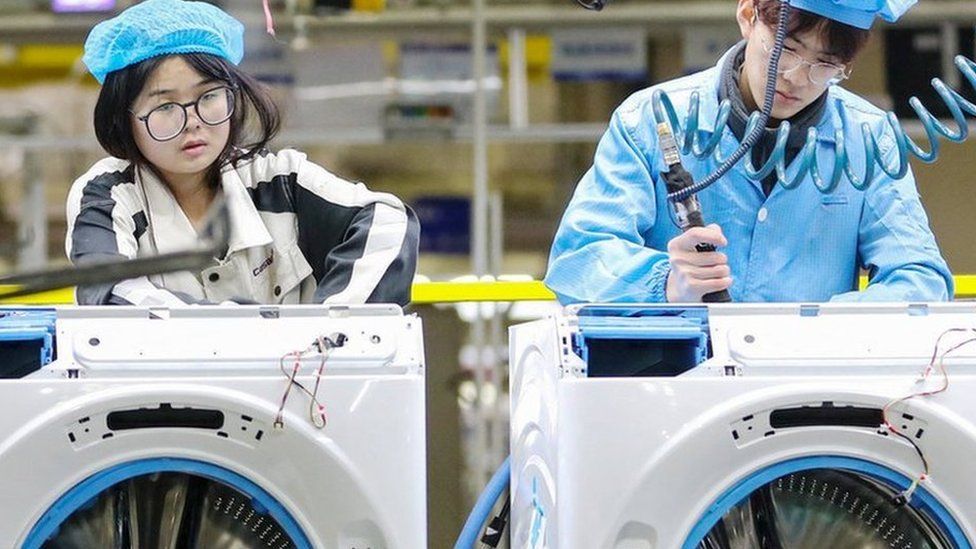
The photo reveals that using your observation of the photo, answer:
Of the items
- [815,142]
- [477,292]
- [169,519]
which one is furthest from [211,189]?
[815,142]

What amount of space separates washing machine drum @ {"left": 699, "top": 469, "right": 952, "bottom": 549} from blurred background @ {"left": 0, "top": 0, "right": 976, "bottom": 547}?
4424 millimetres

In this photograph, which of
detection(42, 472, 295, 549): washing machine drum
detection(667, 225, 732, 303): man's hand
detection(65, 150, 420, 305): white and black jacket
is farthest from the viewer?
detection(65, 150, 420, 305): white and black jacket

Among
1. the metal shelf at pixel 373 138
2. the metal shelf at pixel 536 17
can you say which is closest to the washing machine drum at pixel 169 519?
the metal shelf at pixel 373 138

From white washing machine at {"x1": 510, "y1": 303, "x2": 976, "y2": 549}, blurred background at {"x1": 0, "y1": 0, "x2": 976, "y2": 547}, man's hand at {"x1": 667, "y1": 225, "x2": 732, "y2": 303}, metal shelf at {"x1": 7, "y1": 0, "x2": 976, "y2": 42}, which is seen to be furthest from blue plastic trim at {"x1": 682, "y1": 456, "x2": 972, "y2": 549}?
metal shelf at {"x1": 7, "y1": 0, "x2": 976, "y2": 42}

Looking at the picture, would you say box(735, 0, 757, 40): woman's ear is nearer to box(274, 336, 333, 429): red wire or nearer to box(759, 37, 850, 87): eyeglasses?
box(759, 37, 850, 87): eyeglasses

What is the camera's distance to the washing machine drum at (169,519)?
2238 millimetres

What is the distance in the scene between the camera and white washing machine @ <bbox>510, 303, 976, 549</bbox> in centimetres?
213

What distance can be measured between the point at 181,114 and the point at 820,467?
113 cm

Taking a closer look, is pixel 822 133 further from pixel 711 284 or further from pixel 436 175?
pixel 436 175

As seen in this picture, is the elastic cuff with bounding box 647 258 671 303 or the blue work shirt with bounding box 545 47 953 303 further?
the blue work shirt with bounding box 545 47 953 303

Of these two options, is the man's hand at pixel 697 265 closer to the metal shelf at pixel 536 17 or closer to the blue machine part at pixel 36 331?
the blue machine part at pixel 36 331

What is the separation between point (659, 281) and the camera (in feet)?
8.26

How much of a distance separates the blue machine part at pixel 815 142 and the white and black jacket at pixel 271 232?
17.7 inches

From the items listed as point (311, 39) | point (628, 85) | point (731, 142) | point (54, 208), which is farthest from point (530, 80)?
point (731, 142)
